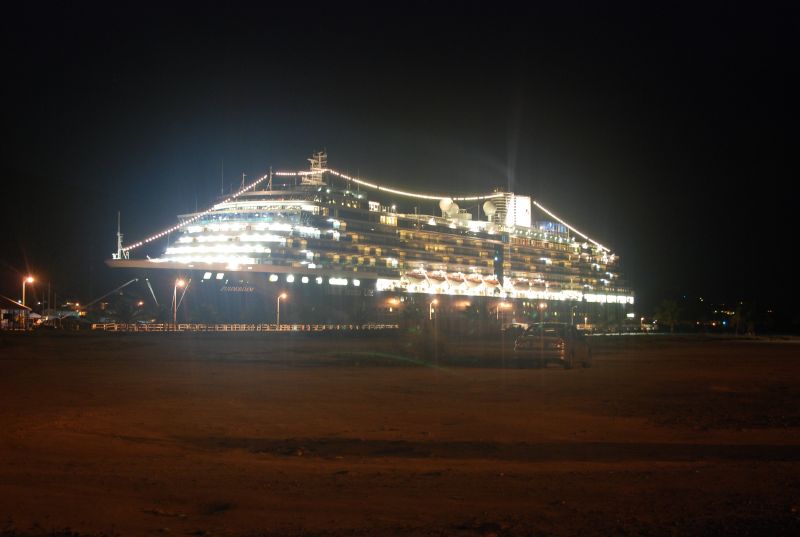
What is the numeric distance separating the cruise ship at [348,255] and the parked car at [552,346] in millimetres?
44823

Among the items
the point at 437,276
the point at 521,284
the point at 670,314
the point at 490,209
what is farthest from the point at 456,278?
the point at 670,314

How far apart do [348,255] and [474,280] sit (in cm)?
2321

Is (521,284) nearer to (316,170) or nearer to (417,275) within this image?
(417,275)

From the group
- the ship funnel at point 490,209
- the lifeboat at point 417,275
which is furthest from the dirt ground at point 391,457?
the ship funnel at point 490,209

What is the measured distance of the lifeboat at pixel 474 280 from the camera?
91.7 metres

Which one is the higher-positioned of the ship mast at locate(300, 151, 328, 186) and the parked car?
the ship mast at locate(300, 151, 328, 186)

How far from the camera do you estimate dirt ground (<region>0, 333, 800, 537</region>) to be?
5.54 meters

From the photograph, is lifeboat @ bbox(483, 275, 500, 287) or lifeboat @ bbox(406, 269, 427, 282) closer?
lifeboat @ bbox(406, 269, 427, 282)

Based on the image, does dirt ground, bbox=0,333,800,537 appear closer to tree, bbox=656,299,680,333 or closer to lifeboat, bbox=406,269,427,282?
lifeboat, bbox=406,269,427,282

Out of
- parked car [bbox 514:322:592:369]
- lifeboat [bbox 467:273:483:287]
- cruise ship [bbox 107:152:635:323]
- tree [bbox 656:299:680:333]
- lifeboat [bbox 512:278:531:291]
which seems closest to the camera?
parked car [bbox 514:322:592:369]

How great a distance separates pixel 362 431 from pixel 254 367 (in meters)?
10.9

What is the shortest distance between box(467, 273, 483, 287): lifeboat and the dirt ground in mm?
75005

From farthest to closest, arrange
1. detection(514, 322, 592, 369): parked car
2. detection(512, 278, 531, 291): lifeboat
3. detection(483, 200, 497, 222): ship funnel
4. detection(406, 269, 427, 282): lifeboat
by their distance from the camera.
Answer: detection(483, 200, 497, 222): ship funnel < detection(512, 278, 531, 291): lifeboat < detection(406, 269, 427, 282): lifeboat < detection(514, 322, 592, 369): parked car

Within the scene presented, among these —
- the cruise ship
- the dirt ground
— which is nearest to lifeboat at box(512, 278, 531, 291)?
the cruise ship
